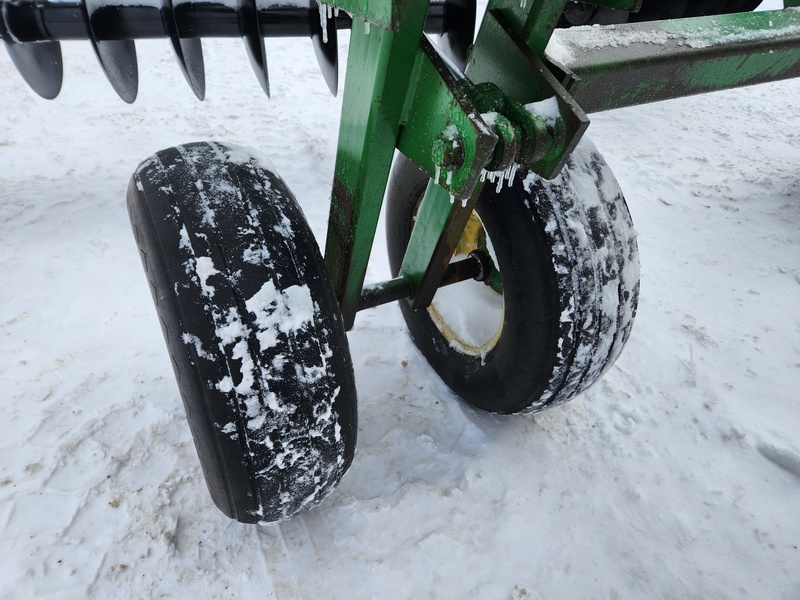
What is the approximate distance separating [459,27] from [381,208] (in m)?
0.73

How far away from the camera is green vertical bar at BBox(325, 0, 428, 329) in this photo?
0.96 metres

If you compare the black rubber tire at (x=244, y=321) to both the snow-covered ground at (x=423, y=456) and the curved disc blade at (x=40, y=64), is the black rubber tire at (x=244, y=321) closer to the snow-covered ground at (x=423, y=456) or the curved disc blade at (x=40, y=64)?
Answer: the snow-covered ground at (x=423, y=456)

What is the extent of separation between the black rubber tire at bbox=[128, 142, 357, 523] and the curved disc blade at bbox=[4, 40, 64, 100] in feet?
3.13

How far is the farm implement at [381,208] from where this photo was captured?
1.02 m

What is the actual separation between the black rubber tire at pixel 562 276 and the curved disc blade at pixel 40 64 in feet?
4.95

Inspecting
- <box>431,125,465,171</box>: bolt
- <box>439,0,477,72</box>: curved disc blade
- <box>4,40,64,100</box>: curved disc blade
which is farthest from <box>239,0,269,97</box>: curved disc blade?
<box>431,125,465,171</box>: bolt

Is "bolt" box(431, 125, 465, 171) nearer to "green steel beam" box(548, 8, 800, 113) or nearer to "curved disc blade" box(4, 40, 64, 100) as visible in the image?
"green steel beam" box(548, 8, 800, 113)

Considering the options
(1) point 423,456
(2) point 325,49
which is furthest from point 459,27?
(1) point 423,456

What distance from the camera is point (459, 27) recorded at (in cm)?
171

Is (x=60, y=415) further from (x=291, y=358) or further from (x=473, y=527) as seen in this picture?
(x=473, y=527)

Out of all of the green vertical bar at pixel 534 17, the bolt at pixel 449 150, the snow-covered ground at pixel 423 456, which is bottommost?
the snow-covered ground at pixel 423 456

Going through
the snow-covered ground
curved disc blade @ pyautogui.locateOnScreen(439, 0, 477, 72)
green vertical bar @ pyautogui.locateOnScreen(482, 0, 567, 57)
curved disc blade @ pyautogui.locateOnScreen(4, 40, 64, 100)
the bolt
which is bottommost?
the snow-covered ground

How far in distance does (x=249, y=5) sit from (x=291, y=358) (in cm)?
110

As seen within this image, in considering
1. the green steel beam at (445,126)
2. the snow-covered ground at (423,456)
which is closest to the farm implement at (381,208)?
the green steel beam at (445,126)
